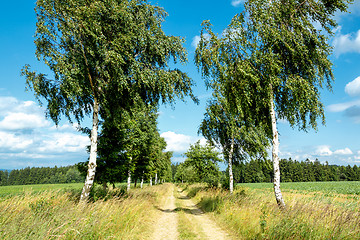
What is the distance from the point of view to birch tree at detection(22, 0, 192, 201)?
10.5m

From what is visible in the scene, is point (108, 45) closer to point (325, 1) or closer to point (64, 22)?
point (64, 22)

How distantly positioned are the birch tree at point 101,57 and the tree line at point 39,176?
14126cm

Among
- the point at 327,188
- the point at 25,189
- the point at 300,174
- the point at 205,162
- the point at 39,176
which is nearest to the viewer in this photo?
the point at 25,189

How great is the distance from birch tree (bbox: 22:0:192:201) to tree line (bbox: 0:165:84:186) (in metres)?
141

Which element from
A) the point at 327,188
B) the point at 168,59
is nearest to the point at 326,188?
the point at 327,188

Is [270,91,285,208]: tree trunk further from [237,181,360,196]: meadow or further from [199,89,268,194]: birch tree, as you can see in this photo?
[237,181,360,196]: meadow

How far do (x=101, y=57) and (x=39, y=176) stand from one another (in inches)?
6682

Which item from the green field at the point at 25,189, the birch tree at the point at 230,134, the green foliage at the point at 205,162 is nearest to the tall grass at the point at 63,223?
the green field at the point at 25,189

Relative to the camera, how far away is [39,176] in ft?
463

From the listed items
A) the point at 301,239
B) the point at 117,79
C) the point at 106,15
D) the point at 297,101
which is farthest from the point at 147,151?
the point at 301,239

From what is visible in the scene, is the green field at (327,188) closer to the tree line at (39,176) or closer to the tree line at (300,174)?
the tree line at (300,174)

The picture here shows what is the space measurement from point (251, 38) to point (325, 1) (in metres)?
3.87

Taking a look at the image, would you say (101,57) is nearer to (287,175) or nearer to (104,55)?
(104,55)

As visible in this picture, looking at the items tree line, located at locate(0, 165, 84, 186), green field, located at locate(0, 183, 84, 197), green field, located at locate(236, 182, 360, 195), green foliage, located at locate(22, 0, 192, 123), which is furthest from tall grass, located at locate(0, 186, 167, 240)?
tree line, located at locate(0, 165, 84, 186)
